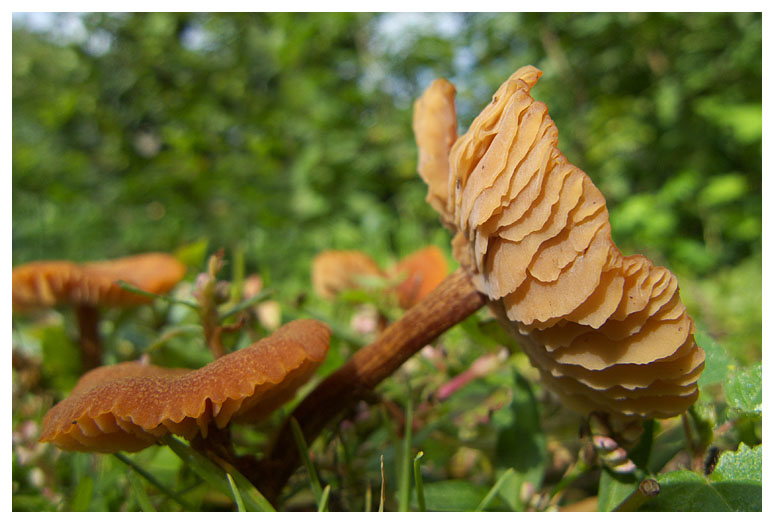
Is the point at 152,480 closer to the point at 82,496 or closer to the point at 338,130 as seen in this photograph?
the point at 82,496

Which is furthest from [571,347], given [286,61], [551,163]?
[286,61]

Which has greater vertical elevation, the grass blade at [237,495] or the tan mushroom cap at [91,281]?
the tan mushroom cap at [91,281]

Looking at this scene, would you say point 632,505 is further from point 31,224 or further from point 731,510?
point 31,224

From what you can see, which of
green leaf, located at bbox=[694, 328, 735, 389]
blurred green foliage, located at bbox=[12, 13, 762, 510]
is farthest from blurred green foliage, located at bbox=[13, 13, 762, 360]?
green leaf, located at bbox=[694, 328, 735, 389]

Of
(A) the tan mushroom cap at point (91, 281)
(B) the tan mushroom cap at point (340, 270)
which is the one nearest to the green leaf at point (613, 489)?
(B) the tan mushroom cap at point (340, 270)

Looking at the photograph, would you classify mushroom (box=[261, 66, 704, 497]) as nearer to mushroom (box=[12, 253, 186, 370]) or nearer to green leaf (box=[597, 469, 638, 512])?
green leaf (box=[597, 469, 638, 512])

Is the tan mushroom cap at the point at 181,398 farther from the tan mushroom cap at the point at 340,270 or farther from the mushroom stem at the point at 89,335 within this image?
the tan mushroom cap at the point at 340,270

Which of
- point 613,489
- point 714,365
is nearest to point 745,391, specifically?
point 714,365
